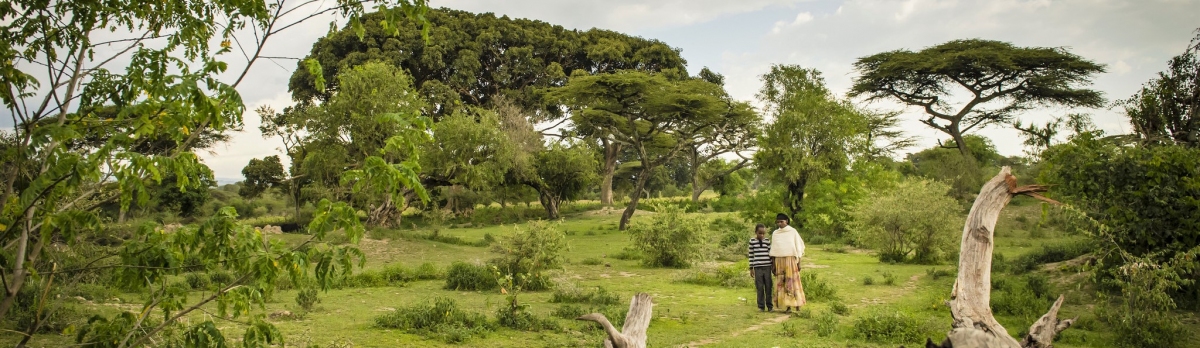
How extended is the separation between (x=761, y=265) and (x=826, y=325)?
1.81 metres

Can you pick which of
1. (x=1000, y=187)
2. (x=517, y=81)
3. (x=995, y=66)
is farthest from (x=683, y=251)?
(x=517, y=81)

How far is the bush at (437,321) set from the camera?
8.81 metres

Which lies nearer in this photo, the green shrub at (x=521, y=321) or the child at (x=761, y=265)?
the green shrub at (x=521, y=321)

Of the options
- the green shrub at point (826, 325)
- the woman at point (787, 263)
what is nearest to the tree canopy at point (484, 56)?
the woman at point (787, 263)

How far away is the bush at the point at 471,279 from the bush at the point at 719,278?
142 inches

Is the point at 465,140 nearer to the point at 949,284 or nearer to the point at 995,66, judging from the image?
the point at 949,284

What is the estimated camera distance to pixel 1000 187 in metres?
6.12

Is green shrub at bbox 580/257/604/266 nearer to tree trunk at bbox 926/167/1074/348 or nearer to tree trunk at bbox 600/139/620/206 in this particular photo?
tree trunk at bbox 926/167/1074/348

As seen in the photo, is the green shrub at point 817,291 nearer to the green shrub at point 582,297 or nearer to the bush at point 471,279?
the green shrub at point 582,297

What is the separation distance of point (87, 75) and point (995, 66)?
27899 millimetres

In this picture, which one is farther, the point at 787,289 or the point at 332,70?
the point at 332,70

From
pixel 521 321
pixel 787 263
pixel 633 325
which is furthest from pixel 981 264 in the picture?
pixel 521 321

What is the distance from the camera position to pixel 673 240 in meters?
17.2

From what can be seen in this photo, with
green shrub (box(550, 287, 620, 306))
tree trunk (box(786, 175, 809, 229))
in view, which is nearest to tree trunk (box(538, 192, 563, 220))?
tree trunk (box(786, 175, 809, 229))
